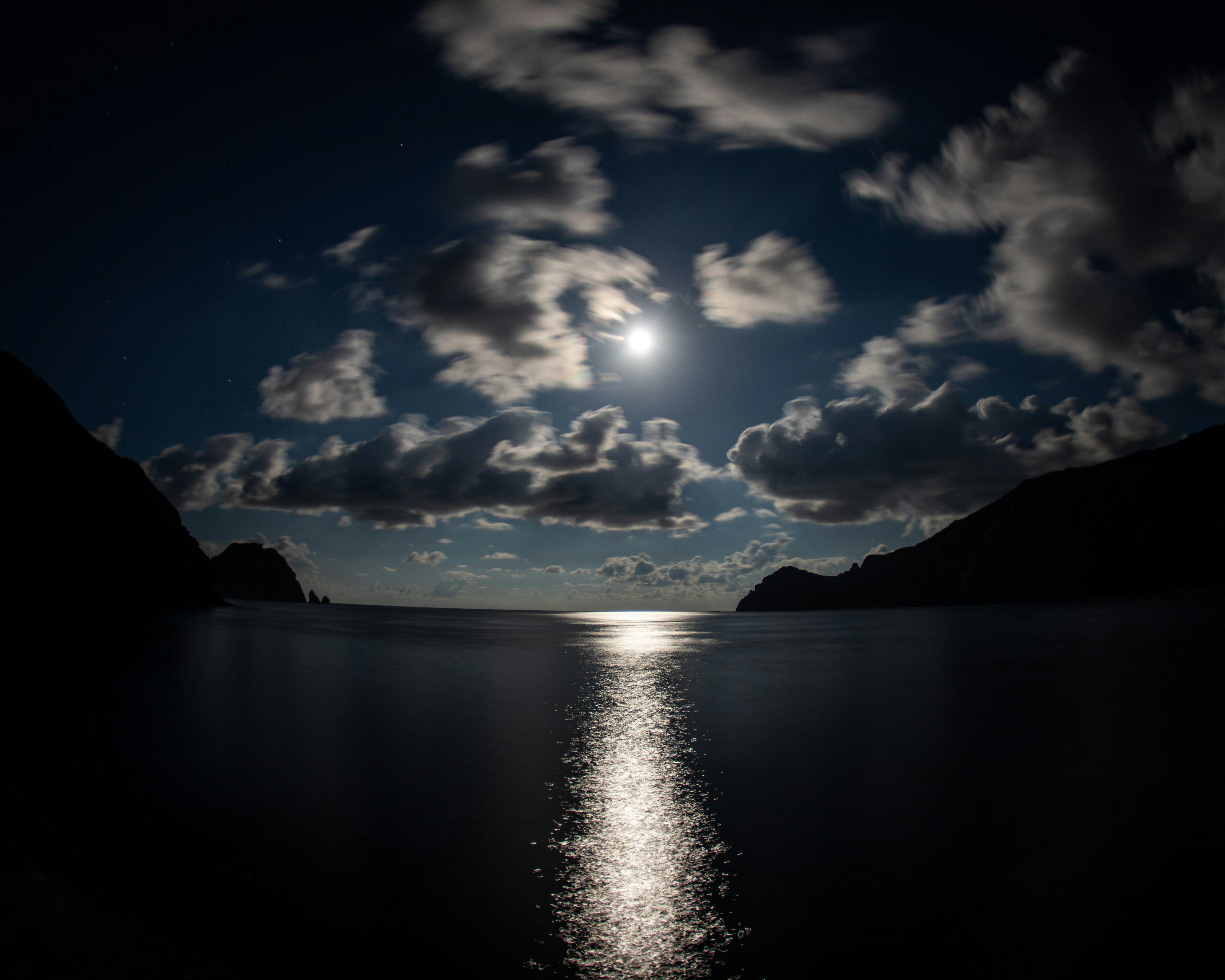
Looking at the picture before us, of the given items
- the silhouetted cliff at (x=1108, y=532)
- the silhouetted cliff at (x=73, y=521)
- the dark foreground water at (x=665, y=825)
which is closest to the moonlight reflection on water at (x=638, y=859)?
the dark foreground water at (x=665, y=825)

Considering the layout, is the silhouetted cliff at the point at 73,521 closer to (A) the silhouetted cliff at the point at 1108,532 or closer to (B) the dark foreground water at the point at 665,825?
(B) the dark foreground water at the point at 665,825

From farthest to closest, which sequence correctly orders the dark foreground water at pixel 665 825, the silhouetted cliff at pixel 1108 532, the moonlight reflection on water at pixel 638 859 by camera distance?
the silhouetted cliff at pixel 1108 532, the dark foreground water at pixel 665 825, the moonlight reflection on water at pixel 638 859

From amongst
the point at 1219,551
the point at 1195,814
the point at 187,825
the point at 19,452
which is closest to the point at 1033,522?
the point at 1219,551

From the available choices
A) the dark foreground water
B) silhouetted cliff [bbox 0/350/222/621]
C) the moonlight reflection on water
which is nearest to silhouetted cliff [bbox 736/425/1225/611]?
the dark foreground water

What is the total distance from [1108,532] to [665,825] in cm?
20447

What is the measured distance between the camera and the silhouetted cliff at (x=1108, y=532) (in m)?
137

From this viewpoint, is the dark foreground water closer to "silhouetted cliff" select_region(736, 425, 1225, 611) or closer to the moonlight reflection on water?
the moonlight reflection on water

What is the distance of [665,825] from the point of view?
967cm

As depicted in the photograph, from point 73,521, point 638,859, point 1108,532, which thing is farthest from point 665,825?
point 1108,532

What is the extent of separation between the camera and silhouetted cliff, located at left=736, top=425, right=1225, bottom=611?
449 feet

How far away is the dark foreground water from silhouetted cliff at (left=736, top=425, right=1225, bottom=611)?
163 metres

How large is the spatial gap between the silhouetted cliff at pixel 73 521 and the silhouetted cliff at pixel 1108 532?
20896 cm

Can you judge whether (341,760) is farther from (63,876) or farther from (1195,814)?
(1195,814)

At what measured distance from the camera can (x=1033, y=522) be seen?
175 meters
